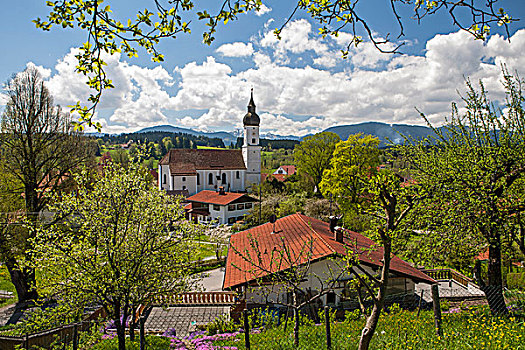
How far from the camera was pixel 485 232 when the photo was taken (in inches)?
335

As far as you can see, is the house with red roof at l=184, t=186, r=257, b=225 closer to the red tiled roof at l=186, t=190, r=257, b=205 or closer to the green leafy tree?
the red tiled roof at l=186, t=190, r=257, b=205

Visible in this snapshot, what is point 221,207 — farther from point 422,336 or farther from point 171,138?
point 171,138

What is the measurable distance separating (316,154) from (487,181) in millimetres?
29700

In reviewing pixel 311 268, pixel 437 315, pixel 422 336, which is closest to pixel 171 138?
pixel 311 268

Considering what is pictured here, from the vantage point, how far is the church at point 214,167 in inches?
2173

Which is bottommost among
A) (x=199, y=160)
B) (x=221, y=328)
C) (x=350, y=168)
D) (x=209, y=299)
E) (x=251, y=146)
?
(x=209, y=299)

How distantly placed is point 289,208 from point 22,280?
74.0 ft

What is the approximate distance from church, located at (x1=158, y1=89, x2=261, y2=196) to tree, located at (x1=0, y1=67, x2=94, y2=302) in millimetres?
35869

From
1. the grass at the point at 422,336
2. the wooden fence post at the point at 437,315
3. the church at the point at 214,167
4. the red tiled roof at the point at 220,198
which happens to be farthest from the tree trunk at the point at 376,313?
the church at the point at 214,167

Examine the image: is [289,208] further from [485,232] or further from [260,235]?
[485,232]

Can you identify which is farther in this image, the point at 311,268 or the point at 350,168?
the point at 350,168

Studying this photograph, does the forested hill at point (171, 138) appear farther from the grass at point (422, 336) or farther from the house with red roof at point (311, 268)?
the grass at point (422, 336)

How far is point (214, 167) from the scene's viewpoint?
189 ft

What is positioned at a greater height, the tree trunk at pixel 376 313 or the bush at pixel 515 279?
the tree trunk at pixel 376 313
